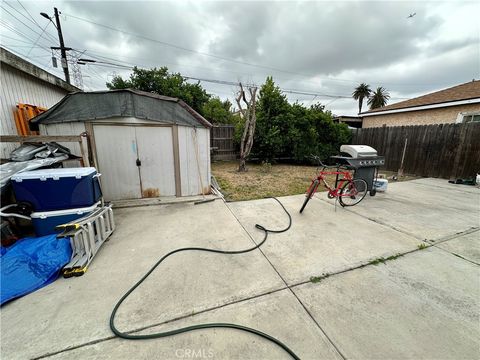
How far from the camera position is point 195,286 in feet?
6.52

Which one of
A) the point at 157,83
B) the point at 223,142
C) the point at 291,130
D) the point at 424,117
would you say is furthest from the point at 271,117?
the point at 157,83

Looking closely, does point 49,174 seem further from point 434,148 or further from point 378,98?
point 378,98

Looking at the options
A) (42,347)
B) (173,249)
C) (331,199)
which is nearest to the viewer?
(42,347)

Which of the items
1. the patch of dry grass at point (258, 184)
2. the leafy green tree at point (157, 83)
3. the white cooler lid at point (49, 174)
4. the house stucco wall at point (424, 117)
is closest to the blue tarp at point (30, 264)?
the white cooler lid at point (49, 174)

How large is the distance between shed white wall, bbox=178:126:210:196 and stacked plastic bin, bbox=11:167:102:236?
2.11 meters

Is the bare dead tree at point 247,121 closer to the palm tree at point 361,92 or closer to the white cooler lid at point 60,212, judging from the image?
the white cooler lid at point 60,212

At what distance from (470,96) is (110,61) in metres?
17.9

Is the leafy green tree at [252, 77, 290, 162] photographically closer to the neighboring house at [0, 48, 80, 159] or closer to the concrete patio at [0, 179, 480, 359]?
the concrete patio at [0, 179, 480, 359]

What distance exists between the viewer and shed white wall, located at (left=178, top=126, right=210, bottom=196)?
14.9 ft

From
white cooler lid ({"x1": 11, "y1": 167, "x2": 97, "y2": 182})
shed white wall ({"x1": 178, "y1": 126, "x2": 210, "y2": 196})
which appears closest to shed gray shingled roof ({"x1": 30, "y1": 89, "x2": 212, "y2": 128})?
shed white wall ({"x1": 178, "y1": 126, "x2": 210, "y2": 196})

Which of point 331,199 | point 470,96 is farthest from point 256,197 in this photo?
point 470,96

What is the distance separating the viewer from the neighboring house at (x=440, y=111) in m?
8.08

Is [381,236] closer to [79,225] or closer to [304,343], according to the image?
[304,343]

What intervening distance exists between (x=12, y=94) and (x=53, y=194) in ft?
8.41
